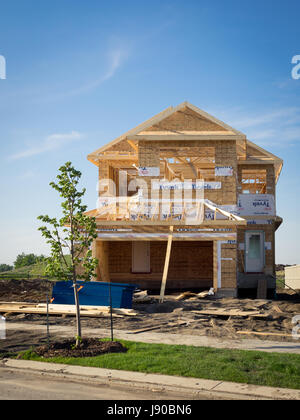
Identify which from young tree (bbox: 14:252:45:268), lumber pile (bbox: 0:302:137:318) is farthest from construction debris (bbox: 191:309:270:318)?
young tree (bbox: 14:252:45:268)

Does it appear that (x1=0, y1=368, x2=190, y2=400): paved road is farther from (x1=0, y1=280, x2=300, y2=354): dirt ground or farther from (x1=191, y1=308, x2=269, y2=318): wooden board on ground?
(x1=191, y1=308, x2=269, y2=318): wooden board on ground

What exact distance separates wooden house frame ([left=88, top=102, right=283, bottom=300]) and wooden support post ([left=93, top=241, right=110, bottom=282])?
0.06 m

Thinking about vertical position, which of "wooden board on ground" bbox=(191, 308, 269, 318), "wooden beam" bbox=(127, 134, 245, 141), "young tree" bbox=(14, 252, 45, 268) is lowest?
"young tree" bbox=(14, 252, 45, 268)

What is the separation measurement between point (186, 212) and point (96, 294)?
28.0 feet

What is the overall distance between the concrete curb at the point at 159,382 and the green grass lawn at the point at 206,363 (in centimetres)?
28

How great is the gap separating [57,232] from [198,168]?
2333 cm

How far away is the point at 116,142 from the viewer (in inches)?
1336

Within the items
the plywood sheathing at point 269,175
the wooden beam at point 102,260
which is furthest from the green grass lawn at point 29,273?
the plywood sheathing at point 269,175

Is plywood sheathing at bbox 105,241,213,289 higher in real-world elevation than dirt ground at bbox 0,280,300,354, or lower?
higher

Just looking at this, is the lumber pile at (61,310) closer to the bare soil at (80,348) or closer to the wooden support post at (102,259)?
the bare soil at (80,348)

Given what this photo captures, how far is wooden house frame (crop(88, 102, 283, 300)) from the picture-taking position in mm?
26312
